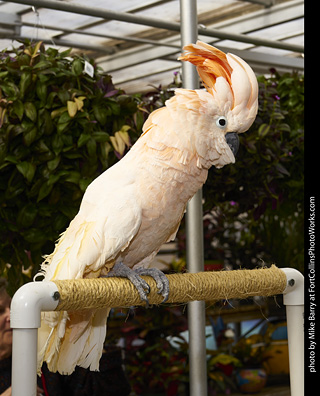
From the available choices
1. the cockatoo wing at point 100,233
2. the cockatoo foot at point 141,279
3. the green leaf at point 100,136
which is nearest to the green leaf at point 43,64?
the green leaf at point 100,136

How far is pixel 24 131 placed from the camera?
1450 mm

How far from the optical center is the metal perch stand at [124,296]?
91 cm

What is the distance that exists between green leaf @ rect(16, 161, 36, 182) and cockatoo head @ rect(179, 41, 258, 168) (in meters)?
0.50

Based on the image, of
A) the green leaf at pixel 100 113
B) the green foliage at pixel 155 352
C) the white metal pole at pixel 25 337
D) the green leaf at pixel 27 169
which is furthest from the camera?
the green foliage at pixel 155 352

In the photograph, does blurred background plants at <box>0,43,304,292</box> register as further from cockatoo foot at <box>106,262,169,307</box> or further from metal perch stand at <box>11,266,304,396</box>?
cockatoo foot at <box>106,262,169,307</box>

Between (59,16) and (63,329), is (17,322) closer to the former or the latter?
(63,329)

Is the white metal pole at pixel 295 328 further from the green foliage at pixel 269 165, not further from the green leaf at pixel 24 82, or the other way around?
the green leaf at pixel 24 82

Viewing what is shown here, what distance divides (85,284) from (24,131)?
0.58m

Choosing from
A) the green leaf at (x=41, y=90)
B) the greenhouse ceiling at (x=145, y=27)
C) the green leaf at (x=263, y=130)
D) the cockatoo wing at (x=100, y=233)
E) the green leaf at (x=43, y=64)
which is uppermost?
the greenhouse ceiling at (x=145, y=27)

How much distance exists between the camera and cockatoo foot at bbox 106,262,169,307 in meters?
1.11

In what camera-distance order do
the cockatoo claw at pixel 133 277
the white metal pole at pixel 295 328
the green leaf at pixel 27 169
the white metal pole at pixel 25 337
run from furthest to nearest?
the green leaf at pixel 27 169
the white metal pole at pixel 295 328
the cockatoo claw at pixel 133 277
the white metal pole at pixel 25 337

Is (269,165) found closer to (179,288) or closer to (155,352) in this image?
(179,288)

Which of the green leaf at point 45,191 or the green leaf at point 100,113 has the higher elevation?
the green leaf at point 100,113

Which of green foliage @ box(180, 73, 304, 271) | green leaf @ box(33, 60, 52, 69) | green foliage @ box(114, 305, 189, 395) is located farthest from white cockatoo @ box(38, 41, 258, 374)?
green foliage @ box(114, 305, 189, 395)
